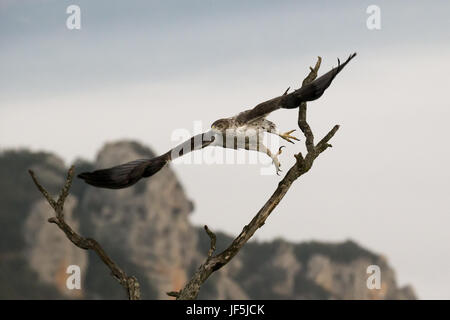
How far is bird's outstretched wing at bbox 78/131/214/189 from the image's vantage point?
37.1 ft

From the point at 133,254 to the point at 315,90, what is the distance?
83.6 meters

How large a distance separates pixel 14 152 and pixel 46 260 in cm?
3980

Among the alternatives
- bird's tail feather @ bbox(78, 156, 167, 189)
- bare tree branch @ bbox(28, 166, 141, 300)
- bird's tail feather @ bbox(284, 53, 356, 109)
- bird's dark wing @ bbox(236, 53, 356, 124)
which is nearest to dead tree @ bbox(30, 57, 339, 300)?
bare tree branch @ bbox(28, 166, 141, 300)

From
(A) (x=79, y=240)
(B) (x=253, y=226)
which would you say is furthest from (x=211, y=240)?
(A) (x=79, y=240)

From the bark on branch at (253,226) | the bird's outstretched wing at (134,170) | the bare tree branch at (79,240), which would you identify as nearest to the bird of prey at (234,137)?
the bird's outstretched wing at (134,170)

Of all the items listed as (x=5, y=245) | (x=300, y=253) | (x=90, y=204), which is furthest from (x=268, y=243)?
(x=5, y=245)

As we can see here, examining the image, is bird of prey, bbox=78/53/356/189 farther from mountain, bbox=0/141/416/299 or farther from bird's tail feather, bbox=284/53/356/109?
mountain, bbox=0/141/416/299

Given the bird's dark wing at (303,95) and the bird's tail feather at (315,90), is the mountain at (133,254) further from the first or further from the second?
the bird's tail feather at (315,90)

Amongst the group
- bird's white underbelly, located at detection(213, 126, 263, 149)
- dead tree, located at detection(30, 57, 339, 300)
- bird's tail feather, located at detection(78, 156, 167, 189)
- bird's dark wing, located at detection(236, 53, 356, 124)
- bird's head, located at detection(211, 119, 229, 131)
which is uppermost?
bird's dark wing, located at detection(236, 53, 356, 124)

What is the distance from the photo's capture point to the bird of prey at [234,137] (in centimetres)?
1094

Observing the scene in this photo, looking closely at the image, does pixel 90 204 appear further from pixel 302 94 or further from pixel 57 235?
pixel 302 94

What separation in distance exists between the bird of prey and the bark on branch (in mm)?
341

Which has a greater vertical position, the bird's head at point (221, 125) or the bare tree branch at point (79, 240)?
the bird's head at point (221, 125)

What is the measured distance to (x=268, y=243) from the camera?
399 feet
